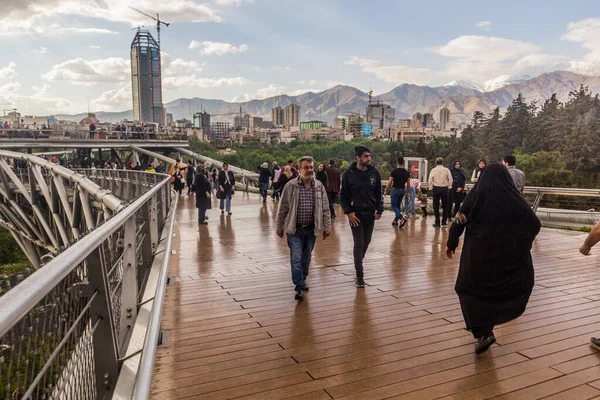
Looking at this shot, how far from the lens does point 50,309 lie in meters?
1.42

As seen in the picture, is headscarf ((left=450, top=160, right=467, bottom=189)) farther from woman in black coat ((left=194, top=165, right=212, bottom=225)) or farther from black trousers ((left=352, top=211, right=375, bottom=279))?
woman in black coat ((left=194, top=165, right=212, bottom=225))

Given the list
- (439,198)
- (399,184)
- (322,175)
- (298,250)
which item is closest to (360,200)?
(298,250)

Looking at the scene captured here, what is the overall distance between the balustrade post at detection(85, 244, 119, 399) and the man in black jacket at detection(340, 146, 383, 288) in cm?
383

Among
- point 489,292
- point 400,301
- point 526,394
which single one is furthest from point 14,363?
point 400,301

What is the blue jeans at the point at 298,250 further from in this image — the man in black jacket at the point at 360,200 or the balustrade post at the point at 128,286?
the balustrade post at the point at 128,286

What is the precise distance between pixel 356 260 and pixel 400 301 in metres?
0.81

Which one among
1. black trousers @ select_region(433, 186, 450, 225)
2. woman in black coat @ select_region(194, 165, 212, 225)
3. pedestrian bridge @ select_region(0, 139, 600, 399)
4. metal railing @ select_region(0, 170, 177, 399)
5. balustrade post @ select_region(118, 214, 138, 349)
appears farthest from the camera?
woman in black coat @ select_region(194, 165, 212, 225)

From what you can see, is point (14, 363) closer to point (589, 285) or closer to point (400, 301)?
point (400, 301)

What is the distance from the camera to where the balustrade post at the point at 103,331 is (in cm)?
199

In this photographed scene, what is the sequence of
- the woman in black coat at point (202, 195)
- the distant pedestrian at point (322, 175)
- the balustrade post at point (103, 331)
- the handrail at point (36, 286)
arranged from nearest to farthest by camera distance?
the handrail at point (36, 286) → the balustrade post at point (103, 331) → the woman in black coat at point (202, 195) → the distant pedestrian at point (322, 175)

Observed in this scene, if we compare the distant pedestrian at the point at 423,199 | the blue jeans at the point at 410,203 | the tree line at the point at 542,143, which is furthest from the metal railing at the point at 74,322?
the tree line at the point at 542,143

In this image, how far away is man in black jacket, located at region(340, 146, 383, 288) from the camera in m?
5.84

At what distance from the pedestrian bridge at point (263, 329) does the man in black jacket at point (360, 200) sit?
501 millimetres

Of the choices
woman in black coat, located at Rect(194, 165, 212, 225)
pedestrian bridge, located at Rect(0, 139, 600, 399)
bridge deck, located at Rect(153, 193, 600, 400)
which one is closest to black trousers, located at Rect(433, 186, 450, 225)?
pedestrian bridge, located at Rect(0, 139, 600, 399)
